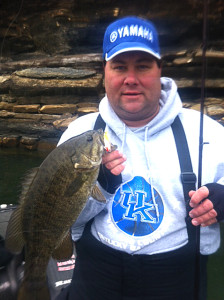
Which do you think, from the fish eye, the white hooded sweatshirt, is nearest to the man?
the white hooded sweatshirt

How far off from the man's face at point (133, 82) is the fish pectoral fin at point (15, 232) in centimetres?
82

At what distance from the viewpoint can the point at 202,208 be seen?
1.55 meters

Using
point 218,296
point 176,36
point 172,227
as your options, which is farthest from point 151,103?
point 176,36

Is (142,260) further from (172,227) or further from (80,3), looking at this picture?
(80,3)

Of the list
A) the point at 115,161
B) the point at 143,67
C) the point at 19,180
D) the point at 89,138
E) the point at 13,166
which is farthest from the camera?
the point at 13,166

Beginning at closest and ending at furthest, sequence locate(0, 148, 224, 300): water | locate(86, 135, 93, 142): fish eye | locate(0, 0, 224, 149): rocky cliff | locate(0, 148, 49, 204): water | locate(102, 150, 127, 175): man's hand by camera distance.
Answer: locate(102, 150, 127, 175): man's hand → locate(86, 135, 93, 142): fish eye → locate(0, 148, 224, 300): water → locate(0, 148, 49, 204): water → locate(0, 0, 224, 149): rocky cliff

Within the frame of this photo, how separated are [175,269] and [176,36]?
39.5 ft

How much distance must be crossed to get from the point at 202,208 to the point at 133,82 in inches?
30.0

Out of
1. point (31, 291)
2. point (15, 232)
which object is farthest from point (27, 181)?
point (31, 291)

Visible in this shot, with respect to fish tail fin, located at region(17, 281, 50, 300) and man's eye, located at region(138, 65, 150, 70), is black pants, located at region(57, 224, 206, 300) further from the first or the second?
man's eye, located at region(138, 65, 150, 70)

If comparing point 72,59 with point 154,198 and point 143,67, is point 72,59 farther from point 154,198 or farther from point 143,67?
point 154,198

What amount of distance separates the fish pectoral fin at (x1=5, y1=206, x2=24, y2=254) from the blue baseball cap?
1004mm

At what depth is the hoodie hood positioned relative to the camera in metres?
1.79

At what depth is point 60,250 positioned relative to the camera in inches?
63.5
